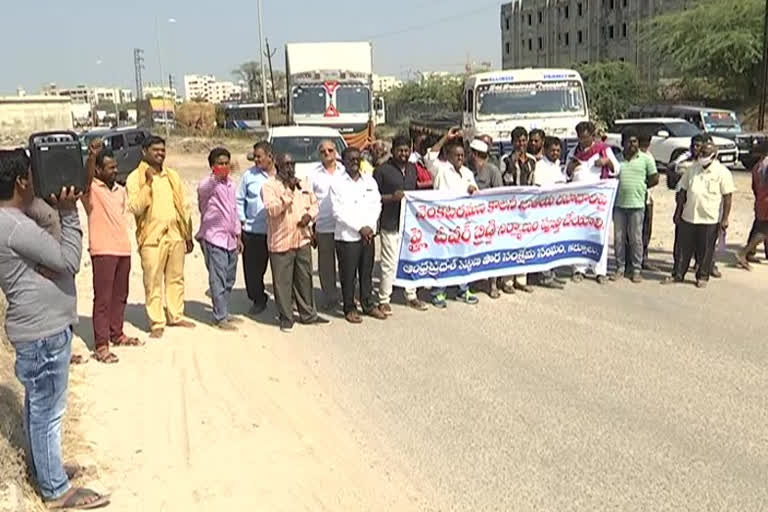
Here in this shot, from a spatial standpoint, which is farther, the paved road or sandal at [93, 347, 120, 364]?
sandal at [93, 347, 120, 364]

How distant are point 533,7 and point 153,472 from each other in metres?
86.0

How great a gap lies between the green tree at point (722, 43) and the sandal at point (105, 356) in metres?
43.0

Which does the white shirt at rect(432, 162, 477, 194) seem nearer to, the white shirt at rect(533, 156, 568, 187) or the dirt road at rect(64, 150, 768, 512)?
the white shirt at rect(533, 156, 568, 187)

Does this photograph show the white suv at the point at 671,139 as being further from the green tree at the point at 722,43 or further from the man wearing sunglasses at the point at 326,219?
the green tree at the point at 722,43

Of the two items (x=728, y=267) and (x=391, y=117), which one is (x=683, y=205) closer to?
(x=728, y=267)

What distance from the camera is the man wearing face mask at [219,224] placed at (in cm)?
745

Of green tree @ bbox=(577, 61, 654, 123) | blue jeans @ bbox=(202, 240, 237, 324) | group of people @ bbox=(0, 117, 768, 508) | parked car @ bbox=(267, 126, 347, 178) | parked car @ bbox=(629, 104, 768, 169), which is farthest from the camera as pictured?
green tree @ bbox=(577, 61, 654, 123)

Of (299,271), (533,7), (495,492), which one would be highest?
(533,7)

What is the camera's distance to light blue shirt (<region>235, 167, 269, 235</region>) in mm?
7914

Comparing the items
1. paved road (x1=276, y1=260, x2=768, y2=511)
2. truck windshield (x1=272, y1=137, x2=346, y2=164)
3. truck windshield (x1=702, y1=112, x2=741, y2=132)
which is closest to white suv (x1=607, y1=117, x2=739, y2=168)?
truck windshield (x1=702, y1=112, x2=741, y2=132)

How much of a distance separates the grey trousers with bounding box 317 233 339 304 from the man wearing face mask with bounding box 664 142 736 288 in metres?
3.98

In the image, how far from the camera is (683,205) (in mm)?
9211

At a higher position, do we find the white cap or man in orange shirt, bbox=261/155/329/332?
the white cap

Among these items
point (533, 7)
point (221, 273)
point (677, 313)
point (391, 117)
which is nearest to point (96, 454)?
point (221, 273)
